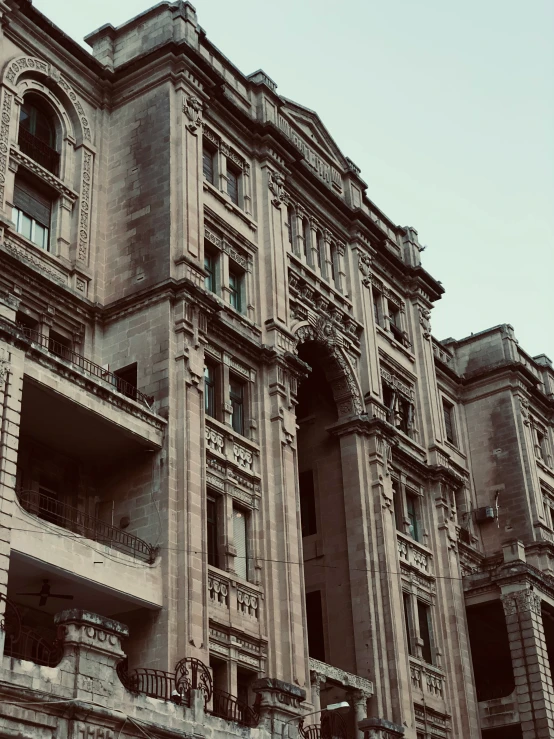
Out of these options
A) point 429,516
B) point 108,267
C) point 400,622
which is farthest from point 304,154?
point 400,622

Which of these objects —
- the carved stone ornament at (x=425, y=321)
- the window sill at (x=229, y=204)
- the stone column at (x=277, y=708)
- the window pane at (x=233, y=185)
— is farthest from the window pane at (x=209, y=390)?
the carved stone ornament at (x=425, y=321)

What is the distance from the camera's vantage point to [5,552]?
25.0 m

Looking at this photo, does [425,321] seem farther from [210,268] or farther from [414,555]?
[210,268]

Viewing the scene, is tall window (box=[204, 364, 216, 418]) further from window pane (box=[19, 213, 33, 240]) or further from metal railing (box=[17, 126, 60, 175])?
metal railing (box=[17, 126, 60, 175])

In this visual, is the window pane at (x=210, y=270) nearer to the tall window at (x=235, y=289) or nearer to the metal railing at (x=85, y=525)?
the tall window at (x=235, y=289)

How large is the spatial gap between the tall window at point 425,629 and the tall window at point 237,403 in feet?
40.9

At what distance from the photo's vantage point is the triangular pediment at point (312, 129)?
47625 millimetres

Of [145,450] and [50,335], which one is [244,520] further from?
[50,335]

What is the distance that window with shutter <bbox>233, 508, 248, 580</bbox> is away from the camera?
3475 cm

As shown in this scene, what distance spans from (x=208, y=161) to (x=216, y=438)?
11.2m

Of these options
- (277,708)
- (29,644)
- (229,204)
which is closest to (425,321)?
(229,204)

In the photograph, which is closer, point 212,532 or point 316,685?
point 212,532

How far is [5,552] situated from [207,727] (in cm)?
624

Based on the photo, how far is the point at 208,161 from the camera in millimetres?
40781
